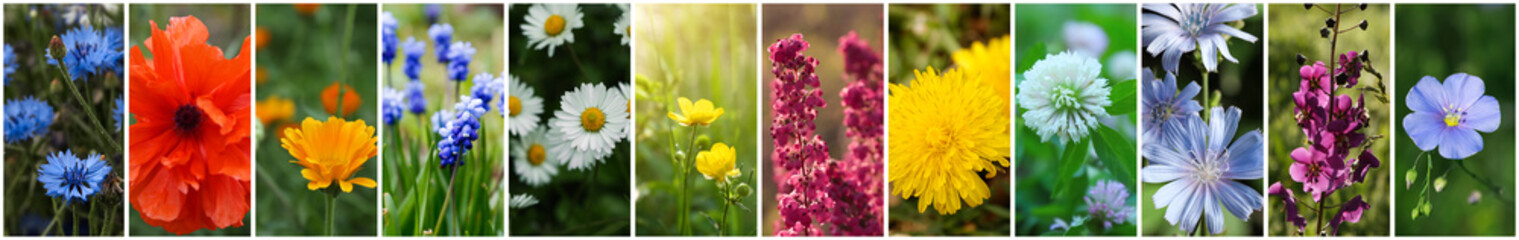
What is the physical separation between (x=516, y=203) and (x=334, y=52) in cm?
→ 70

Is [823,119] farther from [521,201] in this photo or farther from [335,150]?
[335,150]

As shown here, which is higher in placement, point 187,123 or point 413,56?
point 413,56

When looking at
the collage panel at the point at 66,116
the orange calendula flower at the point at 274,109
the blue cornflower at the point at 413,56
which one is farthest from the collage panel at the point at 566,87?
the collage panel at the point at 66,116

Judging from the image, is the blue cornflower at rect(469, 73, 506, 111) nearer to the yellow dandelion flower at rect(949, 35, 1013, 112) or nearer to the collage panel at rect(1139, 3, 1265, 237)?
the yellow dandelion flower at rect(949, 35, 1013, 112)

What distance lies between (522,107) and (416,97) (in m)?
0.32

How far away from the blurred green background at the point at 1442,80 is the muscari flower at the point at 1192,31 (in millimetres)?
484

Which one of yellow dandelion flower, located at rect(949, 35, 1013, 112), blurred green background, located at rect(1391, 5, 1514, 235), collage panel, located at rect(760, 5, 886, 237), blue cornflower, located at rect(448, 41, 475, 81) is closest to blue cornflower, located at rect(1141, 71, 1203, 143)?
yellow dandelion flower, located at rect(949, 35, 1013, 112)

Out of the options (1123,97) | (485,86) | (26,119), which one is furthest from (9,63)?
(1123,97)

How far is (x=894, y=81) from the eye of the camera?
8.52 feet

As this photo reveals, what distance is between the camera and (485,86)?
8.16ft

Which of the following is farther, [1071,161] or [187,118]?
[1071,161]

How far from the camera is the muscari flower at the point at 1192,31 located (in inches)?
100.0

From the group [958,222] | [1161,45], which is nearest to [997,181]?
[958,222]

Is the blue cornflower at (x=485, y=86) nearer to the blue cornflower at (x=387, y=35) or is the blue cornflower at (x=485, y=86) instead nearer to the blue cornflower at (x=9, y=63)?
the blue cornflower at (x=387, y=35)
